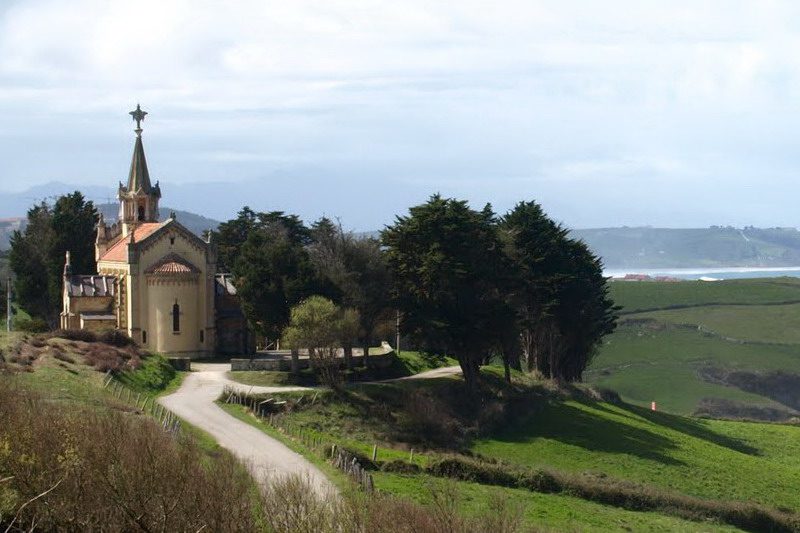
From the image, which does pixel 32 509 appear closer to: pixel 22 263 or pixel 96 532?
pixel 96 532

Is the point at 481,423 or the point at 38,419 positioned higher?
the point at 38,419

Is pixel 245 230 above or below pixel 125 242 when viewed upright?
above

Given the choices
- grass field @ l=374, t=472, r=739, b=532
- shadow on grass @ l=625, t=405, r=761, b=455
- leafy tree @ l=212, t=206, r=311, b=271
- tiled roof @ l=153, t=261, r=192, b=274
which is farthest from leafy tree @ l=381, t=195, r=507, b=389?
leafy tree @ l=212, t=206, r=311, b=271

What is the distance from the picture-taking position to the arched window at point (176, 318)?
2579 inches

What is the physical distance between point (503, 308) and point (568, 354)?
18.6 m

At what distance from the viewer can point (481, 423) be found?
57.3 metres

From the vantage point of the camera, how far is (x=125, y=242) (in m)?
69.6

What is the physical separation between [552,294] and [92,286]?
27.8 metres

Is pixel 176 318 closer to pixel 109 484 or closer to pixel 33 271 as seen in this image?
pixel 33 271

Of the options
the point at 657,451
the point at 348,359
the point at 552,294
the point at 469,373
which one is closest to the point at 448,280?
the point at 469,373

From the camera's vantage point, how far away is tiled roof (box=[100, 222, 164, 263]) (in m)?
67.2

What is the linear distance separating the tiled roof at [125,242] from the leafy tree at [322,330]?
13514mm

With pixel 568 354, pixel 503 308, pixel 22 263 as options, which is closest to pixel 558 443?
pixel 503 308

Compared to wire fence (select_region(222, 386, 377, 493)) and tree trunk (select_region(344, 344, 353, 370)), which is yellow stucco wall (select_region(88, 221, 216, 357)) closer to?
tree trunk (select_region(344, 344, 353, 370))
